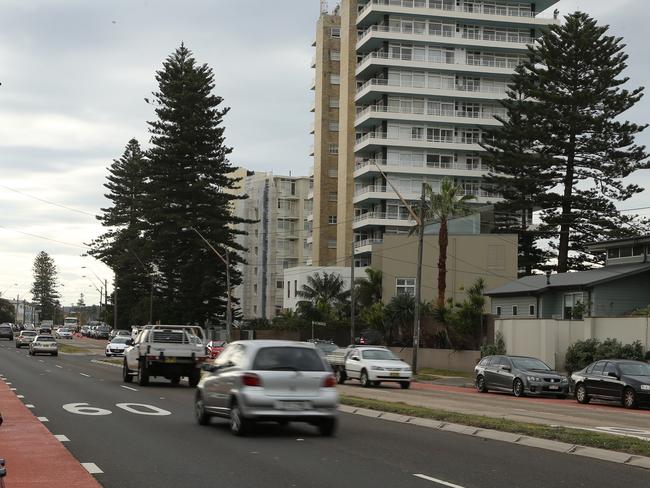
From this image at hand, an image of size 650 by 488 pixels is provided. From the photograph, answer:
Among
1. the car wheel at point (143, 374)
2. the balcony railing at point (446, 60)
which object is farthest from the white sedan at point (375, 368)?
the balcony railing at point (446, 60)

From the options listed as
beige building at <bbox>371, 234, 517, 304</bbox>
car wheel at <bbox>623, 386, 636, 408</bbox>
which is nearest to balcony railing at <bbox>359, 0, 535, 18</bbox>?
beige building at <bbox>371, 234, 517, 304</bbox>

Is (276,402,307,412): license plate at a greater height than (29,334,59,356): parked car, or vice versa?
(276,402,307,412): license plate

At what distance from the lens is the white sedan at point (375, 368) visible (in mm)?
34844

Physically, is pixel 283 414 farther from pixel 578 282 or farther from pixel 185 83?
pixel 185 83

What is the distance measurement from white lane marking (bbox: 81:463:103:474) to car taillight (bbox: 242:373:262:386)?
12.1ft

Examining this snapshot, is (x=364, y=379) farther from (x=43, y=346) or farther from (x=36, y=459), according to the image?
(x=43, y=346)

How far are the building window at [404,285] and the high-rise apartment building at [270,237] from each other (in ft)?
147

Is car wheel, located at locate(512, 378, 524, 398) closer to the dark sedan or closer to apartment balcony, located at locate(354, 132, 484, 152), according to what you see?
the dark sedan

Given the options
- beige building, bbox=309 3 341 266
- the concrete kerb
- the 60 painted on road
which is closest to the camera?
the concrete kerb

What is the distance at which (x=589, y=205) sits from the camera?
7238 cm

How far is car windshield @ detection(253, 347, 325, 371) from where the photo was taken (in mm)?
15328

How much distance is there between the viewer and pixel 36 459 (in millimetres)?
12180

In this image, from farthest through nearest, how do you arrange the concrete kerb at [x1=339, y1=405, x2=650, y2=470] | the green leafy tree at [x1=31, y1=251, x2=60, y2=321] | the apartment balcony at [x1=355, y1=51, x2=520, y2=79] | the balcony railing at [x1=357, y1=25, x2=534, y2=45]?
the green leafy tree at [x1=31, y1=251, x2=60, y2=321]
the balcony railing at [x1=357, y1=25, x2=534, y2=45]
the apartment balcony at [x1=355, y1=51, x2=520, y2=79]
the concrete kerb at [x1=339, y1=405, x2=650, y2=470]

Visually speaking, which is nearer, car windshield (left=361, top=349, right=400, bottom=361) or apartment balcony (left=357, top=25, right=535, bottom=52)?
car windshield (left=361, top=349, right=400, bottom=361)
